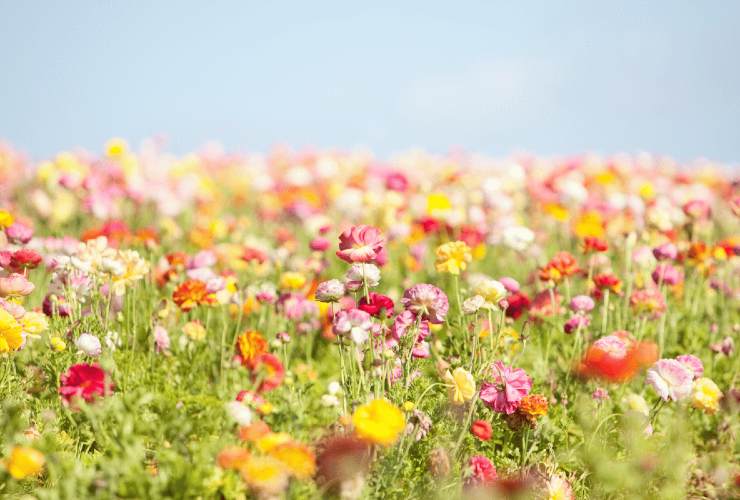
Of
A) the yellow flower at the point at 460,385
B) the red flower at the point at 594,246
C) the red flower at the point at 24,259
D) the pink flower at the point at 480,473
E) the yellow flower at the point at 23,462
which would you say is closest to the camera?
the yellow flower at the point at 23,462

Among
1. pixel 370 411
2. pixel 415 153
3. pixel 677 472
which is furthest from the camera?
pixel 415 153

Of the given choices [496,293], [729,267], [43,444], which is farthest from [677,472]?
[729,267]

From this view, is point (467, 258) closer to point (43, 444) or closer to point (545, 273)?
point (545, 273)

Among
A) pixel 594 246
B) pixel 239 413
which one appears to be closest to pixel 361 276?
pixel 239 413

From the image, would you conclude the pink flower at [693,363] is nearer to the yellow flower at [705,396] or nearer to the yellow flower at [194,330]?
the yellow flower at [705,396]

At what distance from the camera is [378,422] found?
204 cm

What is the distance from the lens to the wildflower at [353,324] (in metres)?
2.42

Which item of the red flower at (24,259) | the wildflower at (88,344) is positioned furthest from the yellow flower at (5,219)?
the wildflower at (88,344)

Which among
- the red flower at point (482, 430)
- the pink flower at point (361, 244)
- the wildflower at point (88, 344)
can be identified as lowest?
the red flower at point (482, 430)

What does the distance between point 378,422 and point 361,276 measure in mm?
708

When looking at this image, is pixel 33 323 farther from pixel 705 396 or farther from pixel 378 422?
pixel 705 396

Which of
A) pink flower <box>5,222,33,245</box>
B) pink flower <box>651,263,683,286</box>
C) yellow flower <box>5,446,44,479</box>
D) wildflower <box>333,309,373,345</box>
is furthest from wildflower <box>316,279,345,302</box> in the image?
pink flower <box>651,263,683,286</box>

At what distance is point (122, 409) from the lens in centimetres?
219

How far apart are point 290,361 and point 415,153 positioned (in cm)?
771
